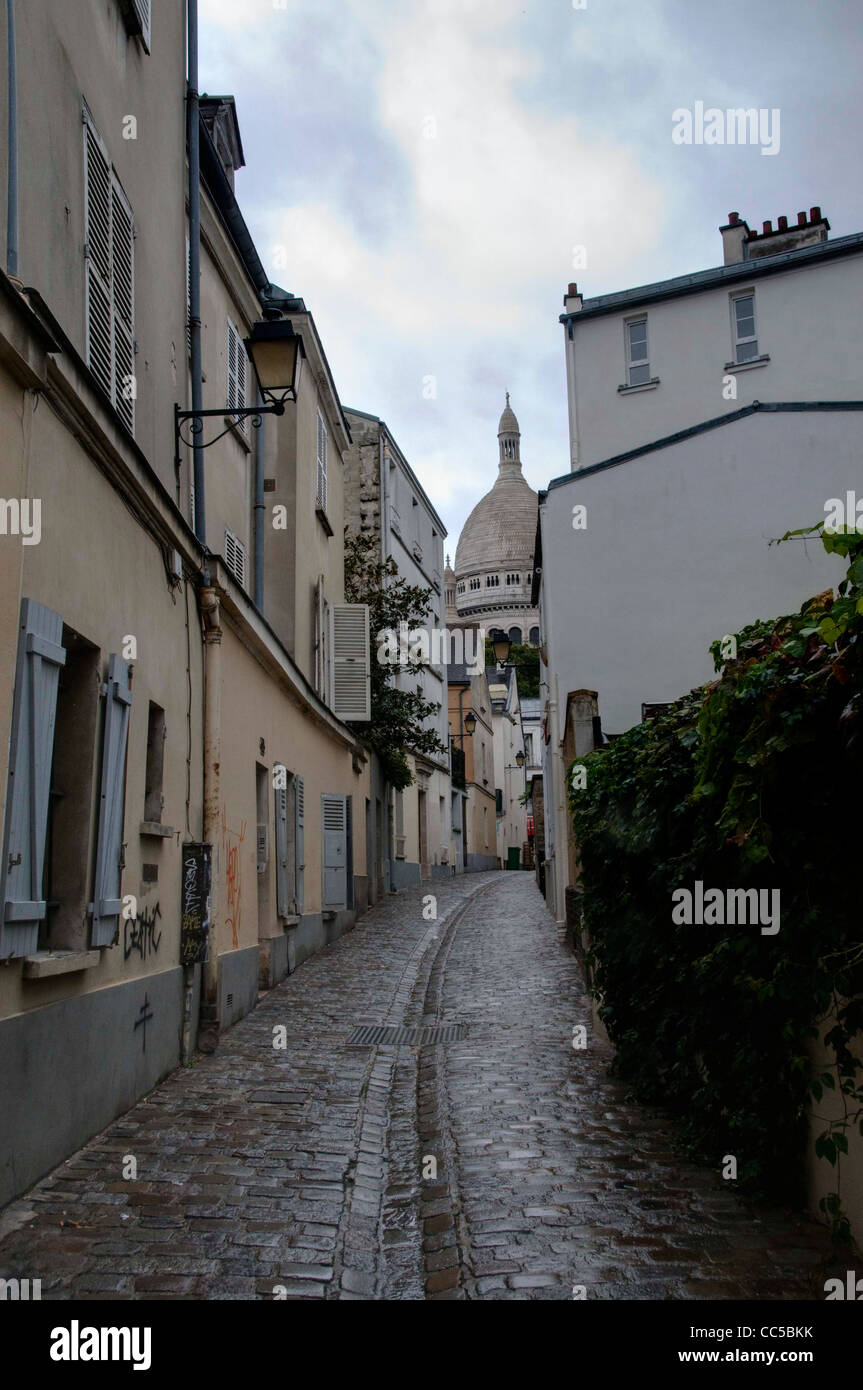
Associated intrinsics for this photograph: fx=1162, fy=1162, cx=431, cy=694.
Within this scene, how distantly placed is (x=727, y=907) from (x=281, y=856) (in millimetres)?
Result: 8082

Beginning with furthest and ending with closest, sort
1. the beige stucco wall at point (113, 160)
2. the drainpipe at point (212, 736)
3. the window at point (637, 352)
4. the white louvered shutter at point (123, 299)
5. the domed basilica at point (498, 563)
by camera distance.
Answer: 1. the domed basilica at point (498, 563)
2. the window at point (637, 352)
3. the drainpipe at point (212, 736)
4. the white louvered shutter at point (123, 299)
5. the beige stucco wall at point (113, 160)

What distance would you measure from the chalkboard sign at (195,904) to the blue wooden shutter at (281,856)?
3.60 meters

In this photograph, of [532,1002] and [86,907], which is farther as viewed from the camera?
[532,1002]

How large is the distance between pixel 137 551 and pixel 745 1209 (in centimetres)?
498

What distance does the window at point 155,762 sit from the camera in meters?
7.72

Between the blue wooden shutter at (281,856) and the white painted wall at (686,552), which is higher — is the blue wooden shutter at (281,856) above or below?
below

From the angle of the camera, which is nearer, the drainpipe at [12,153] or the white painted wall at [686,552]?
the drainpipe at [12,153]

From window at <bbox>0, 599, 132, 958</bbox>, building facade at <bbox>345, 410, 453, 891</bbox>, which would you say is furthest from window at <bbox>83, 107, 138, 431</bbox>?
building facade at <bbox>345, 410, 453, 891</bbox>

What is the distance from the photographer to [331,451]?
19.9m

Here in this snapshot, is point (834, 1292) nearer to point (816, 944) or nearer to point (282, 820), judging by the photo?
point (816, 944)

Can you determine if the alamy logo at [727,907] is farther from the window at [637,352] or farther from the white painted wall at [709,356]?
the window at [637,352]

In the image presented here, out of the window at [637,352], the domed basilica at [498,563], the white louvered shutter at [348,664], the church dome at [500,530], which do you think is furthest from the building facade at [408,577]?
the church dome at [500,530]
